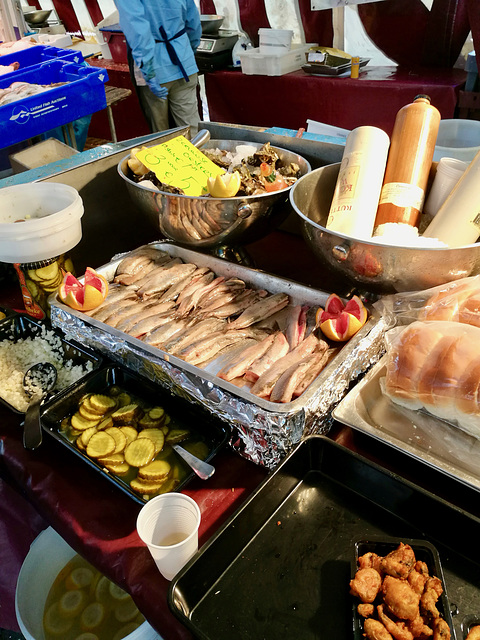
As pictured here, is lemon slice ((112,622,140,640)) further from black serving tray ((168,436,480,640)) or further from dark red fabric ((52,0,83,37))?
dark red fabric ((52,0,83,37))

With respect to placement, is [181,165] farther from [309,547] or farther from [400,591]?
[400,591]

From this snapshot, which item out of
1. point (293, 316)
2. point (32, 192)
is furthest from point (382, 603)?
point (32, 192)

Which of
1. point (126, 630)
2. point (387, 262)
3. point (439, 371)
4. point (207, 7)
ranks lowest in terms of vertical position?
point (126, 630)

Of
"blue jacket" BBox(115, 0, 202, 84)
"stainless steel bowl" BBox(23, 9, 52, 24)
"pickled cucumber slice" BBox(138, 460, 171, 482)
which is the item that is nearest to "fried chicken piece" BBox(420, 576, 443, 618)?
"pickled cucumber slice" BBox(138, 460, 171, 482)

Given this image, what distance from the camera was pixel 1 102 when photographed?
3260 millimetres

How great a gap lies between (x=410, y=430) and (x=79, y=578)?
3.52 feet

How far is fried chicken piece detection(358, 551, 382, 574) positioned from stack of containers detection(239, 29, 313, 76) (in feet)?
13.9

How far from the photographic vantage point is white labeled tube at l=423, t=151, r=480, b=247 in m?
1.26

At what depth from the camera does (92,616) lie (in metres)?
1.29

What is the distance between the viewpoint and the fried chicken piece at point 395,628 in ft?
2.31

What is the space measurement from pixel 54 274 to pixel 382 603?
1.29 meters

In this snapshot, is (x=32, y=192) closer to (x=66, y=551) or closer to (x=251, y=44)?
(x=66, y=551)

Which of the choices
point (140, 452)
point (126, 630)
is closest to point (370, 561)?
point (140, 452)

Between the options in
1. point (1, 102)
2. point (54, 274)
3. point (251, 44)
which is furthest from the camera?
point (251, 44)
